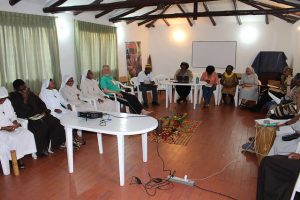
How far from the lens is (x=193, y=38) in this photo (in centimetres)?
895

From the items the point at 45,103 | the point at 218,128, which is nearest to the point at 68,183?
the point at 45,103

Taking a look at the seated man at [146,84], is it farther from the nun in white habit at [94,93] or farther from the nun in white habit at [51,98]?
the nun in white habit at [51,98]

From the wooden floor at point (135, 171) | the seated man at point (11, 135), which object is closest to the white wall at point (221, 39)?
the wooden floor at point (135, 171)

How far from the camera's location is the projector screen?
849cm

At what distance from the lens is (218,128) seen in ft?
15.7

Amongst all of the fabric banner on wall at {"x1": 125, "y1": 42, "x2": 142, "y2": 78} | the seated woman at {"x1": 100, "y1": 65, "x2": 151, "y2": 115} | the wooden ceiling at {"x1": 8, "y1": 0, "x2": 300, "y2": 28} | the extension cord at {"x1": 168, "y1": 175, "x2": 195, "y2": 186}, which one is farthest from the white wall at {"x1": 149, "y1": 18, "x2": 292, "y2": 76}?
the extension cord at {"x1": 168, "y1": 175, "x2": 195, "y2": 186}

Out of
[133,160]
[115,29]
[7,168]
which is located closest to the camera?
[7,168]

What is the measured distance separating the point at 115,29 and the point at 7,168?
5.15 meters

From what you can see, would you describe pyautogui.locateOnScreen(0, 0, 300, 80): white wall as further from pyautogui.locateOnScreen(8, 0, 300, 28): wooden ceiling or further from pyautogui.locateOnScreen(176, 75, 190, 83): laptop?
pyautogui.locateOnScreen(176, 75, 190, 83): laptop

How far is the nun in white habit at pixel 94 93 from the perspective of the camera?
4.98 metres

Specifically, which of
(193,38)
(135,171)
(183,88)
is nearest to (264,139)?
(135,171)

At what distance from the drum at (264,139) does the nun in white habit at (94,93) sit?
291 centimetres

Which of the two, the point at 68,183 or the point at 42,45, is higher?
the point at 42,45

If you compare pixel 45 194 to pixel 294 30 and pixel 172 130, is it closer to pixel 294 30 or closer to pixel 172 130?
pixel 172 130
